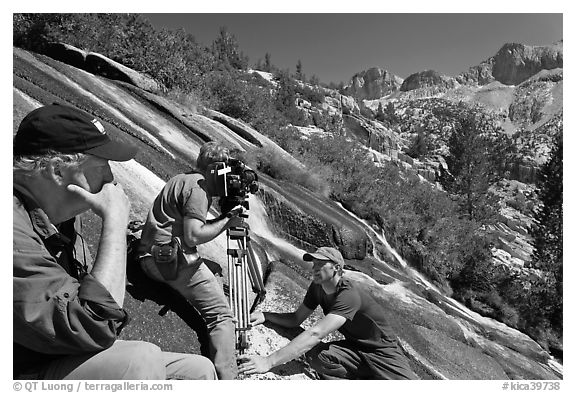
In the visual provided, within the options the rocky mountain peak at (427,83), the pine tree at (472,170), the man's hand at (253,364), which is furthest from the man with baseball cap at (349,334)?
the rocky mountain peak at (427,83)

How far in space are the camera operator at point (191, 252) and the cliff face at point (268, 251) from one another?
0.27 meters

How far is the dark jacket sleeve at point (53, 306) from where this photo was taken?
207 centimetres

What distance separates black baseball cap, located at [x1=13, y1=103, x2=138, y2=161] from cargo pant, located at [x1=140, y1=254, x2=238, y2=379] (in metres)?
1.57

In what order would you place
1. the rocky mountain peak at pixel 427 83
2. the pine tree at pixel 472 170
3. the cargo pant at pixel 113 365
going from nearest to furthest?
the cargo pant at pixel 113 365
the pine tree at pixel 472 170
the rocky mountain peak at pixel 427 83

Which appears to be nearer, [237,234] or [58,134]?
[58,134]

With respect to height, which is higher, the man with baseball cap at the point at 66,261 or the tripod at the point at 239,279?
the man with baseball cap at the point at 66,261

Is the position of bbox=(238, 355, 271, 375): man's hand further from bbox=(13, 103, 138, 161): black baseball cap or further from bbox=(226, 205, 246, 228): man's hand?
bbox=(13, 103, 138, 161): black baseball cap

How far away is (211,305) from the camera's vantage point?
385 centimetres

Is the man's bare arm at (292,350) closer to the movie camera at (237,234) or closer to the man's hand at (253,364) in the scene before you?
the man's hand at (253,364)

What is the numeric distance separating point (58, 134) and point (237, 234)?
2.12 m

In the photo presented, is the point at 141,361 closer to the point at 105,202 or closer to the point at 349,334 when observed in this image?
the point at 105,202

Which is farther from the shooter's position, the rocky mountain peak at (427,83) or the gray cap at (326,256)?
the rocky mountain peak at (427,83)

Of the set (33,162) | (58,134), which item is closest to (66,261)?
(33,162)

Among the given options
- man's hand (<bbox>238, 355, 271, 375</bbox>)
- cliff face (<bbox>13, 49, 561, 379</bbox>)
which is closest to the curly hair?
cliff face (<bbox>13, 49, 561, 379</bbox>)
